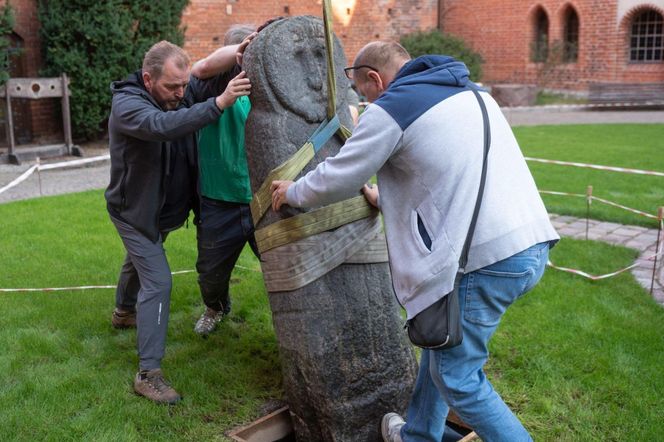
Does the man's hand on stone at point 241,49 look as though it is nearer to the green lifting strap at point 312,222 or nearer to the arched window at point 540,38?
the green lifting strap at point 312,222

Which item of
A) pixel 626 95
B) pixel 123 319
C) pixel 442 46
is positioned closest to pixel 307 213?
pixel 123 319

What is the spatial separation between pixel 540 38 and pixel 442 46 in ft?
12.0

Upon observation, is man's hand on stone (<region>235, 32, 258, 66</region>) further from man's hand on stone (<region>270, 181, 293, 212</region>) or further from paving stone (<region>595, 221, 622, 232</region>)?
paving stone (<region>595, 221, 622, 232</region>)

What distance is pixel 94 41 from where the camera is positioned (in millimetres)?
14297

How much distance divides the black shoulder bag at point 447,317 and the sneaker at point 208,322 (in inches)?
98.1

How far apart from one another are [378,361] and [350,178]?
118cm

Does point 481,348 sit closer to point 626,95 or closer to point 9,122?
point 9,122

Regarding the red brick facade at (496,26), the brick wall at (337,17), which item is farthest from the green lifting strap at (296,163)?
the red brick facade at (496,26)

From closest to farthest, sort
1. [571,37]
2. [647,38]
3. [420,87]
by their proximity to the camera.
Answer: [420,87]
[647,38]
[571,37]

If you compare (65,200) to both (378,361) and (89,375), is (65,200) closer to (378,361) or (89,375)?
(89,375)

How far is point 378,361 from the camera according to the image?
3.71m

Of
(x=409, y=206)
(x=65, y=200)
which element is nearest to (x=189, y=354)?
(x=409, y=206)

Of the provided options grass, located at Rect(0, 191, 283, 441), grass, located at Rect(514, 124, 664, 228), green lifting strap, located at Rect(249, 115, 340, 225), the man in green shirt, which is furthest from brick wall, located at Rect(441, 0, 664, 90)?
green lifting strap, located at Rect(249, 115, 340, 225)

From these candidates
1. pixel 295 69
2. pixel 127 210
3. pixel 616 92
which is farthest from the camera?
pixel 616 92
